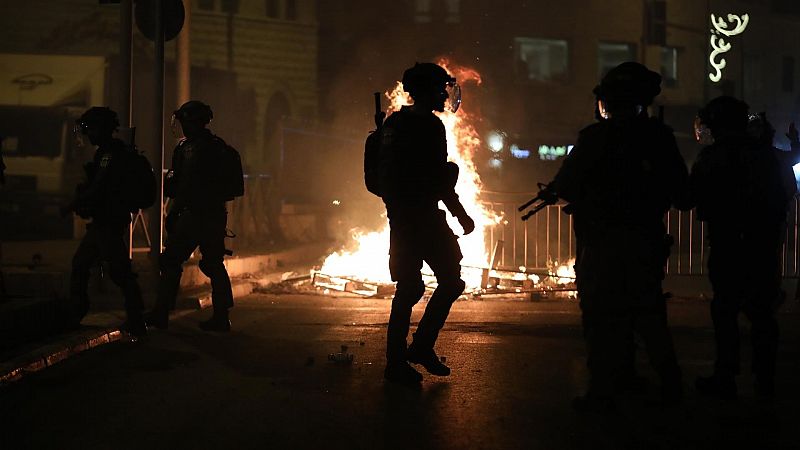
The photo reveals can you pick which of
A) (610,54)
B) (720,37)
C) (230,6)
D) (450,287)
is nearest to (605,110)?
(450,287)

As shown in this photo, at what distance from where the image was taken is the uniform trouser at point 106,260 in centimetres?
825

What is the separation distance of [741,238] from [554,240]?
962 cm

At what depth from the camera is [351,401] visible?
19.8 feet

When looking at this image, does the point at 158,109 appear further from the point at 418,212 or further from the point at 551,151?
the point at 551,151

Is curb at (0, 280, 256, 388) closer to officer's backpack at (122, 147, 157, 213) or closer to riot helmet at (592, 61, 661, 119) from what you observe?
officer's backpack at (122, 147, 157, 213)

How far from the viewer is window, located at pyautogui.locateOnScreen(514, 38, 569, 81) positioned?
37500 millimetres

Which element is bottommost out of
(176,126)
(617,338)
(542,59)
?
(617,338)

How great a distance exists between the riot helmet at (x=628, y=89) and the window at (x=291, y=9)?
26867mm

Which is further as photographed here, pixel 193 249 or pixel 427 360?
pixel 193 249

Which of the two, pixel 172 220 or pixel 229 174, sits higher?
pixel 229 174

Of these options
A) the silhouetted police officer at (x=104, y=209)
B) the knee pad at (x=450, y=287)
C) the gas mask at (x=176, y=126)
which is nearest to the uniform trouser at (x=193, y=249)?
the silhouetted police officer at (x=104, y=209)

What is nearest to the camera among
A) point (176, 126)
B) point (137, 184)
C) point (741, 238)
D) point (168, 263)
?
point (741, 238)

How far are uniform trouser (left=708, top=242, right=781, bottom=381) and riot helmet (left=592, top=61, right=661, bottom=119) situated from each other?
116 centimetres

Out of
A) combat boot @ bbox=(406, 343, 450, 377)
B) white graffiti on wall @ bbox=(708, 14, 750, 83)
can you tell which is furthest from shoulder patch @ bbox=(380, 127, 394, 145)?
white graffiti on wall @ bbox=(708, 14, 750, 83)
